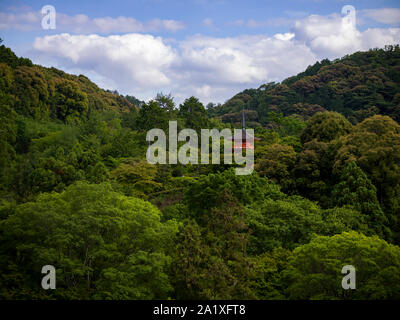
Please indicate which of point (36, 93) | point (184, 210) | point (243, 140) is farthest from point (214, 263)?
point (36, 93)

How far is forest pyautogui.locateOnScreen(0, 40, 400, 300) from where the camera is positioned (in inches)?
443

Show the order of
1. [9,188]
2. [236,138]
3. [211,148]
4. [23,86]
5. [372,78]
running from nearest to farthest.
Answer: [9,188], [236,138], [211,148], [23,86], [372,78]

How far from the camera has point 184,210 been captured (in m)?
19.8

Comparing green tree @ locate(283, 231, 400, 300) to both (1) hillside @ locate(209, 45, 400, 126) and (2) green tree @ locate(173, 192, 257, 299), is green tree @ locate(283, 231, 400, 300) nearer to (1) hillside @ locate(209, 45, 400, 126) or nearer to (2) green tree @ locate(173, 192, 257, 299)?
(2) green tree @ locate(173, 192, 257, 299)

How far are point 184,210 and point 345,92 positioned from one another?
41.8m

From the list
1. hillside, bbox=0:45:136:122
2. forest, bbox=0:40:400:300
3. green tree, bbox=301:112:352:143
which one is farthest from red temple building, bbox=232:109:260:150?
hillside, bbox=0:45:136:122

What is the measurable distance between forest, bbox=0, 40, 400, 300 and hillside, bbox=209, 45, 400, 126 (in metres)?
15.0

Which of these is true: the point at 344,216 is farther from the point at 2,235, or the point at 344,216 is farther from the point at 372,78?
the point at 372,78

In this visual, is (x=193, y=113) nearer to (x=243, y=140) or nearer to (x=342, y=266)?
(x=243, y=140)

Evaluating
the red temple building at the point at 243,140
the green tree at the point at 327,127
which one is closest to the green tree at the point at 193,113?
the red temple building at the point at 243,140

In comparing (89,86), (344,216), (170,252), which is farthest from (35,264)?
(89,86)

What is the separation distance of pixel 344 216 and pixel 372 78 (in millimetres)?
40483

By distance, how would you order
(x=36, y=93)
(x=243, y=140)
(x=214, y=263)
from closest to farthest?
(x=214, y=263)
(x=243, y=140)
(x=36, y=93)

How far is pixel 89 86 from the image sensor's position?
5897 centimetres
